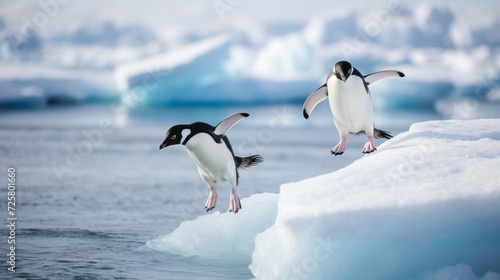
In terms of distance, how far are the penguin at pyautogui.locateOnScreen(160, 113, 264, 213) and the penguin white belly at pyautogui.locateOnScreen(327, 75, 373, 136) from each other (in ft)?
2.41

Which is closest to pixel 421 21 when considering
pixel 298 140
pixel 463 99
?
pixel 463 99

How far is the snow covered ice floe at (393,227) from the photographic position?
4270mm

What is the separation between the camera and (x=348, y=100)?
5.12 m

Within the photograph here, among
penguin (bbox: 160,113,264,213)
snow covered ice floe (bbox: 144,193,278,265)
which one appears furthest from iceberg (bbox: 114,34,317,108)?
penguin (bbox: 160,113,264,213)

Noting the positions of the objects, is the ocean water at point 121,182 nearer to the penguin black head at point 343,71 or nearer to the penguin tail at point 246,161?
the penguin tail at point 246,161

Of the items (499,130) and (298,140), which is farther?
(298,140)

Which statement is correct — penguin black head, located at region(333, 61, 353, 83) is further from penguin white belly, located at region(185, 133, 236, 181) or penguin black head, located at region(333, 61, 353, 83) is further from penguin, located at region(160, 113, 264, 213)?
penguin white belly, located at region(185, 133, 236, 181)

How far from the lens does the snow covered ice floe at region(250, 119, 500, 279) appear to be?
14.0 ft

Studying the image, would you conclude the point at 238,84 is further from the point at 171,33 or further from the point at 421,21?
the point at 171,33

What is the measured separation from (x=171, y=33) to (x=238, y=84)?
1286 inches

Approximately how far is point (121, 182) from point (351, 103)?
6228 mm

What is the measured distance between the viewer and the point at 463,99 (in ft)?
113

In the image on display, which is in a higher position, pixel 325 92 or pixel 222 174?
pixel 325 92

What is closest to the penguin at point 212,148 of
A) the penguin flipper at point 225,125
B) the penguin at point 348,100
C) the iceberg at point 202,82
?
the penguin flipper at point 225,125
